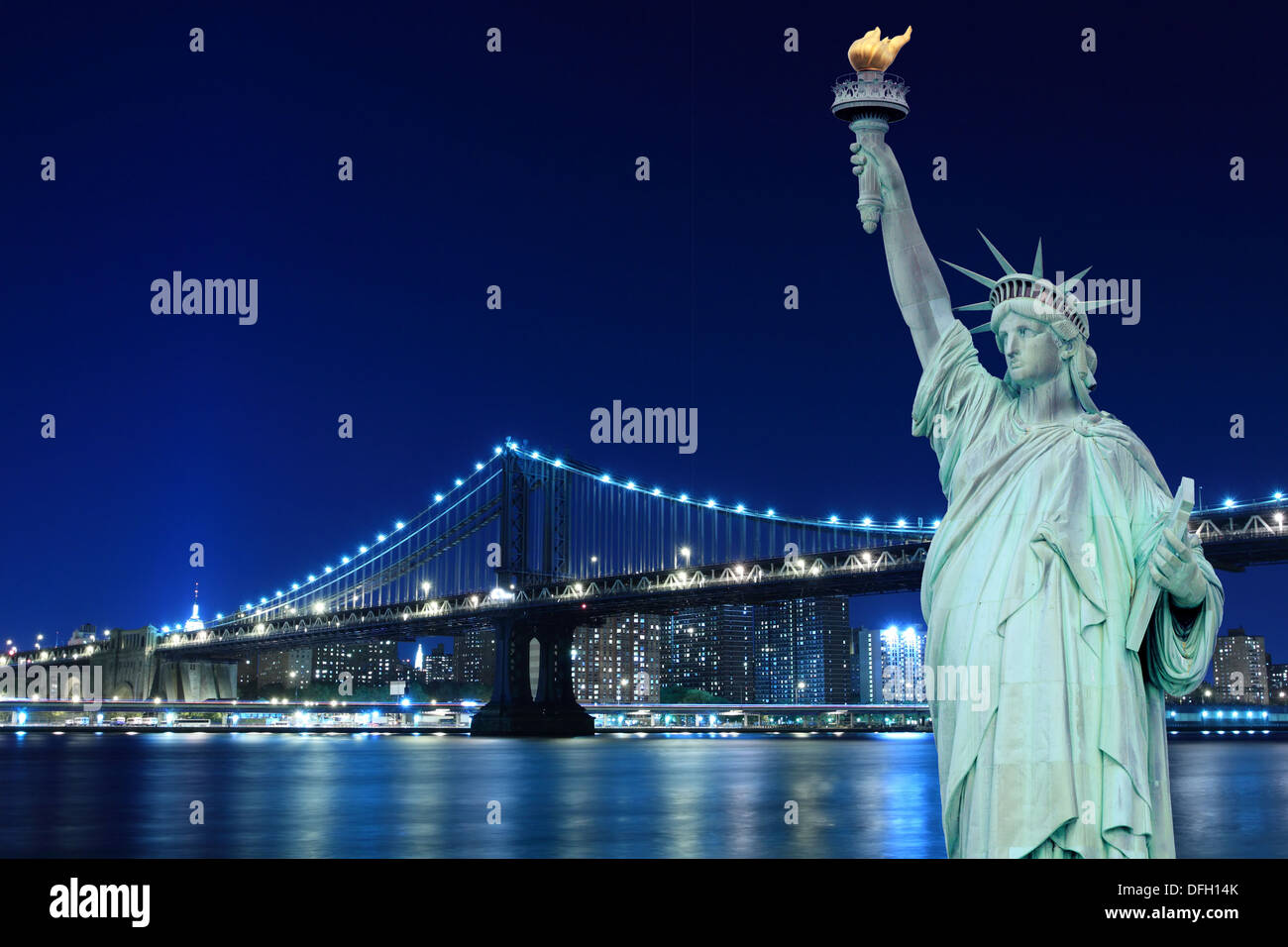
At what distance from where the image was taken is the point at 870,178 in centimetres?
802

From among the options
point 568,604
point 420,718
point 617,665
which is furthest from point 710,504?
point 617,665

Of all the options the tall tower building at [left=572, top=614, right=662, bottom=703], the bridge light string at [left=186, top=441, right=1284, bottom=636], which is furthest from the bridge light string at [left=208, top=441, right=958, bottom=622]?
the tall tower building at [left=572, top=614, right=662, bottom=703]

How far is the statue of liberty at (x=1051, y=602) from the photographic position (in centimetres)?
660

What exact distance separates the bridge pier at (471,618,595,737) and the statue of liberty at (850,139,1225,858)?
7212 centimetres

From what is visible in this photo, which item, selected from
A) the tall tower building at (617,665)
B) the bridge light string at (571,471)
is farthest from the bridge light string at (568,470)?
the tall tower building at (617,665)

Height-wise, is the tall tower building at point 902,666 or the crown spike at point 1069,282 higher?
the crown spike at point 1069,282

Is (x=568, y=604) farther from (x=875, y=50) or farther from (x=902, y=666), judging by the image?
(x=902, y=666)

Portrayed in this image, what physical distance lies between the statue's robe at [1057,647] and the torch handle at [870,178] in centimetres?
151

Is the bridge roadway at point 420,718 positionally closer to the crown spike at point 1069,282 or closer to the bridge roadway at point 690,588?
the bridge roadway at point 690,588

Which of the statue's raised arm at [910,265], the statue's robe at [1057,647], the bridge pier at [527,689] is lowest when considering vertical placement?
the bridge pier at [527,689]

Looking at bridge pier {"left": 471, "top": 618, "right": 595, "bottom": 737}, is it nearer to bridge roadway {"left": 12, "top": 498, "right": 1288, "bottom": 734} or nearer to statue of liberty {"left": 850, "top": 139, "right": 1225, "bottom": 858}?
bridge roadway {"left": 12, "top": 498, "right": 1288, "bottom": 734}

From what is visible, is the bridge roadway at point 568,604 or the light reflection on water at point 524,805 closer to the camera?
the light reflection on water at point 524,805
